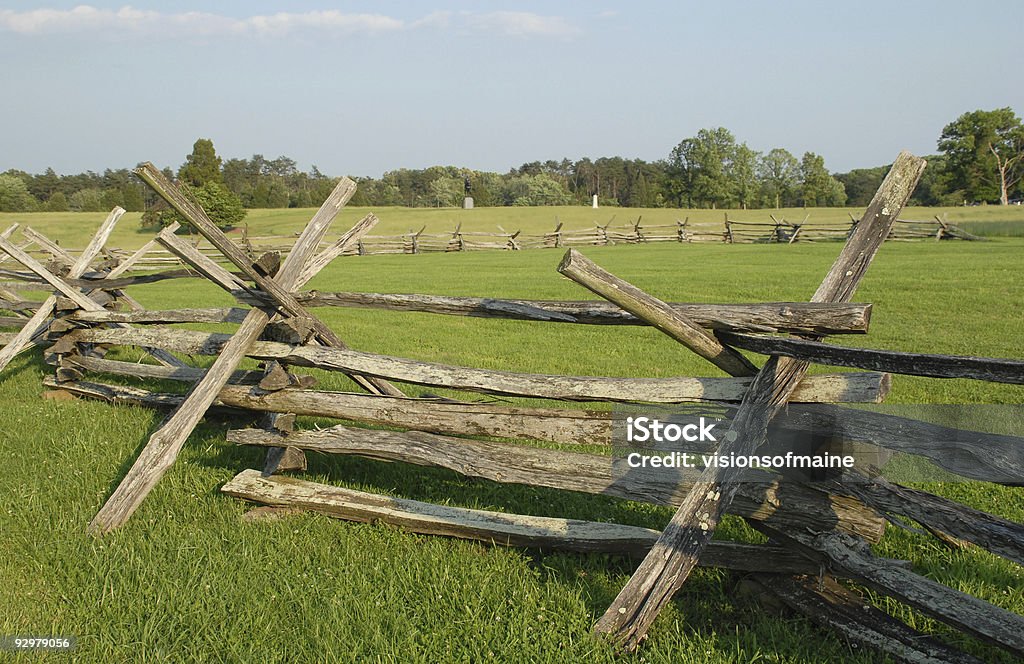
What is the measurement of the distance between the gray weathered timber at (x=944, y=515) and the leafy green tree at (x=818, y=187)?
86.6m

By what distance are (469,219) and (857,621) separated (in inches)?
2327

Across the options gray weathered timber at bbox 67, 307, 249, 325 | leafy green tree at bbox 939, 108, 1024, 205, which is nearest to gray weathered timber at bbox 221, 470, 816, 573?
gray weathered timber at bbox 67, 307, 249, 325

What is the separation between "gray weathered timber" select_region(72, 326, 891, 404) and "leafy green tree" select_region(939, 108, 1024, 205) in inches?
2815

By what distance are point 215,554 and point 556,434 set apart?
5.56 feet

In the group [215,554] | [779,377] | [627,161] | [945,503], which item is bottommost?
[215,554]

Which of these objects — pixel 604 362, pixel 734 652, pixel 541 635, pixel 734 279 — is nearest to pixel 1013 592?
pixel 734 652

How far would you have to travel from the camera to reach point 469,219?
60562 millimetres

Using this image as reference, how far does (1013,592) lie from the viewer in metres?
2.84

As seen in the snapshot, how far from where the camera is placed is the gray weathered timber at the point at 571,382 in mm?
2711

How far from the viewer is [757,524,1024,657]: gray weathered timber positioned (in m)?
2.22

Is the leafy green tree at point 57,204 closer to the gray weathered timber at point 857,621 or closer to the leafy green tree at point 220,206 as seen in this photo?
the leafy green tree at point 220,206

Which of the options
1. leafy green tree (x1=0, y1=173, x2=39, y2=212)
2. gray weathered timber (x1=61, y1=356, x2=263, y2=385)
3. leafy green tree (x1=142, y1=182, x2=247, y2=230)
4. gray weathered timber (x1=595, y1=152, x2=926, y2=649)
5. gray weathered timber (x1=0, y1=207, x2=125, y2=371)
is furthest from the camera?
leafy green tree (x1=0, y1=173, x2=39, y2=212)

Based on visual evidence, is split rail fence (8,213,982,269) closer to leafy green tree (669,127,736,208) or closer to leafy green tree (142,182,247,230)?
leafy green tree (142,182,247,230)

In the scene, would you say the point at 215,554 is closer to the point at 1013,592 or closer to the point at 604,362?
the point at 1013,592
